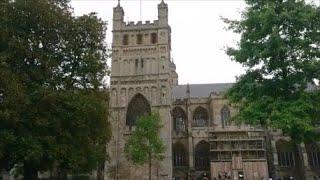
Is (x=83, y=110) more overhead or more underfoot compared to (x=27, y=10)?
more underfoot

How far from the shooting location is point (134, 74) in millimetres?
47031

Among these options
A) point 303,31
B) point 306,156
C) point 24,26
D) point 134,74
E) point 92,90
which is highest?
point 134,74

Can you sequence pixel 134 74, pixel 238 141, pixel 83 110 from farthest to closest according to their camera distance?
pixel 134 74 < pixel 238 141 < pixel 83 110

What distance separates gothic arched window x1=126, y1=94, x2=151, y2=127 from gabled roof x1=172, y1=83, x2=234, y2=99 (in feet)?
27.9

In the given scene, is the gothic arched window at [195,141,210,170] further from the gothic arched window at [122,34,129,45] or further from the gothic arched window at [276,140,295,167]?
the gothic arched window at [122,34,129,45]

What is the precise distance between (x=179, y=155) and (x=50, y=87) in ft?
96.2

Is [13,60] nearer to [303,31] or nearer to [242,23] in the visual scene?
[242,23]

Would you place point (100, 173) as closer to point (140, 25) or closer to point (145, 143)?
point (145, 143)

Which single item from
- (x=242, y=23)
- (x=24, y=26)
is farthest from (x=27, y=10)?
(x=242, y=23)

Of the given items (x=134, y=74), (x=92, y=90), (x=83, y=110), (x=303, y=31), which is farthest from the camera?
(x=134, y=74)

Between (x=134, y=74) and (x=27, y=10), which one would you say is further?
(x=134, y=74)

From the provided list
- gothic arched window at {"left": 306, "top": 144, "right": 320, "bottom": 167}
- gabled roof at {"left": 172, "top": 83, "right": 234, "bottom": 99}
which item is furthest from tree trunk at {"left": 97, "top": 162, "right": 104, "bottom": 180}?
gothic arched window at {"left": 306, "top": 144, "right": 320, "bottom": 167}

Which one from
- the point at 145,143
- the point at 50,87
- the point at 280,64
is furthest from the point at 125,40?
the point at 280,64

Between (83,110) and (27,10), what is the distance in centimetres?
668
